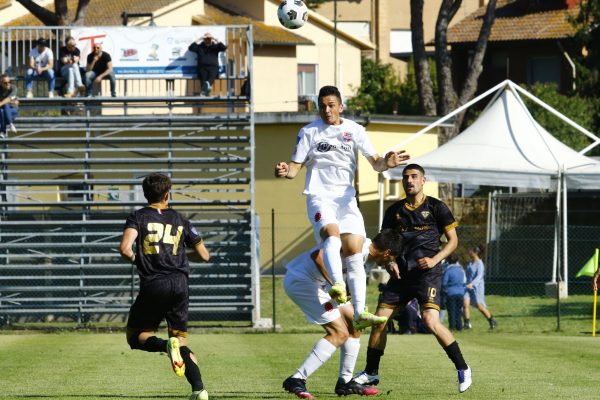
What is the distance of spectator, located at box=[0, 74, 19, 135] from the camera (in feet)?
79.6

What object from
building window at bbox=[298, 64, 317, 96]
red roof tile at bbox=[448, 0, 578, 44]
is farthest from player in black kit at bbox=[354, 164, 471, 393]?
building window at bbox=[298, 64, 317, 96]

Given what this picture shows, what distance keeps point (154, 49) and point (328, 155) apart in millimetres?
15832

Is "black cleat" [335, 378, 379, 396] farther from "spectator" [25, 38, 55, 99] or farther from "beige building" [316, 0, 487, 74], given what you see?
"beige building" [316, 0, 487, 74]

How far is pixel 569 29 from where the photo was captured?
5528 centimetres

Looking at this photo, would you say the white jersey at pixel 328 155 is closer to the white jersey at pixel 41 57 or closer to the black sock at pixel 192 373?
the black sock at pixel 192 373

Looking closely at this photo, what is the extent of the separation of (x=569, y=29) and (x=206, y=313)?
3566 centimetres

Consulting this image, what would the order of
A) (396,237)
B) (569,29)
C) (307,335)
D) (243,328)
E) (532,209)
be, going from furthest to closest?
(569,29), (532,209), (243,328), (307,335), (396,237)

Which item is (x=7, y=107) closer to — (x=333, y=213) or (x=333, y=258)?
(x=333, y=213)

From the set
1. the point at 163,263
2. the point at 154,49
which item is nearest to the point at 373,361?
the point at 163,263

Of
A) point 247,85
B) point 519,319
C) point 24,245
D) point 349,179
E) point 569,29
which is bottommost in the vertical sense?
point 519,319

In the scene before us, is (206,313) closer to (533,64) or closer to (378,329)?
(378,329)

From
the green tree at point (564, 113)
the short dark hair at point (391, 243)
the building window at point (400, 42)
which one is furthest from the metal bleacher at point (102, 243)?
the building window at point (400, 42)

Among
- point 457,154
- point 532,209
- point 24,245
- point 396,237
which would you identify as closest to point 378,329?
point 396,237

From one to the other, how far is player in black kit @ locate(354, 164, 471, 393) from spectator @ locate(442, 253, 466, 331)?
1149cm
